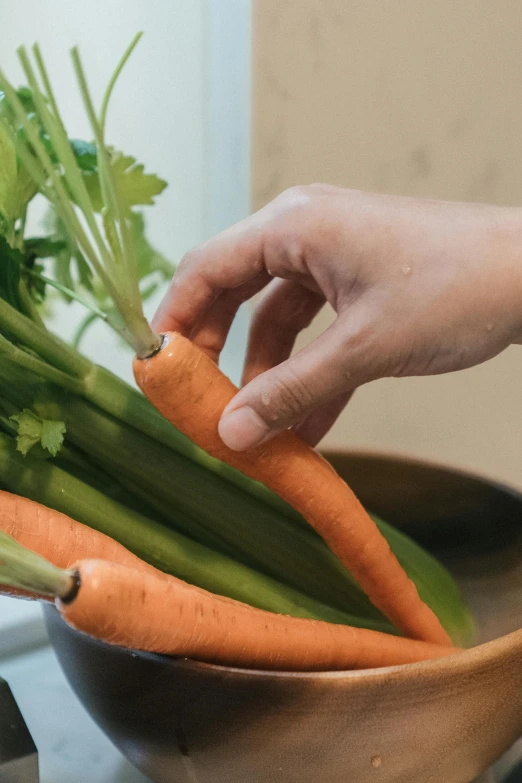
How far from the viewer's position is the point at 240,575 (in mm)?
572

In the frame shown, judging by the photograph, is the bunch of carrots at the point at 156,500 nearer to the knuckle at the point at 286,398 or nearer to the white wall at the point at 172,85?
the knuckle at the point at 286,398

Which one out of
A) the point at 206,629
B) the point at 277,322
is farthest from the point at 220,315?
the point at 206,629

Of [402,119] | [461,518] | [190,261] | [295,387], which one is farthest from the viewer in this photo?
[402,119]

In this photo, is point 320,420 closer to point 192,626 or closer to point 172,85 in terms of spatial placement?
point 192,626

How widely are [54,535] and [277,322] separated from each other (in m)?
0.30

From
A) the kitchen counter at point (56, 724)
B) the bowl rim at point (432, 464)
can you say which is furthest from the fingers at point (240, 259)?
the kitchen counter at point (56, 724)

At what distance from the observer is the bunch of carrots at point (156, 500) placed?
46cm

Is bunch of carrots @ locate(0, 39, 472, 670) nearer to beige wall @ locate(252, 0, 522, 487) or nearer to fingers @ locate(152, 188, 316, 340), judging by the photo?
fingers @ locate(152, 188, 316, 340)

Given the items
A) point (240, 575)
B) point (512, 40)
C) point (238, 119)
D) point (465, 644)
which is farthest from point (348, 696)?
point (512, 40)

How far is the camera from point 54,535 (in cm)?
50

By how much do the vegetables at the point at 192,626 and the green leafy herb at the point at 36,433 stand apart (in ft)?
0.35

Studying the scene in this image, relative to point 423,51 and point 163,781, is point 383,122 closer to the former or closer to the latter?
point 423,51

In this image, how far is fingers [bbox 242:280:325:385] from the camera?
2.24ft

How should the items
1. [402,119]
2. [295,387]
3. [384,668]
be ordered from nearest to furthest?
[384,668]
[295,387]
[402,119]
